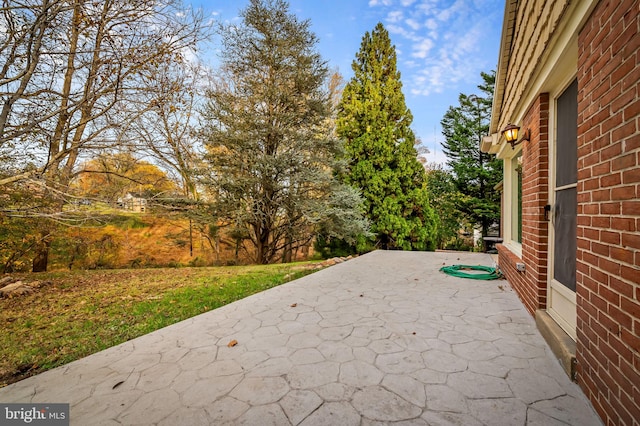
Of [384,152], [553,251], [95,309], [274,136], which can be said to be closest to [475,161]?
[384,152]

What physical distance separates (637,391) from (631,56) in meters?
1.45

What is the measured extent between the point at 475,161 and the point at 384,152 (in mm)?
4738

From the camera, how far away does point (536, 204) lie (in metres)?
2.87

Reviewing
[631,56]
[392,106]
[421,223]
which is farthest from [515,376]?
[392,106]

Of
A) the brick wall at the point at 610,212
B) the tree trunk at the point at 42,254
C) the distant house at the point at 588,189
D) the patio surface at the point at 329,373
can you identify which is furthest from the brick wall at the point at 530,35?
the tree trunk at the point at 42,254

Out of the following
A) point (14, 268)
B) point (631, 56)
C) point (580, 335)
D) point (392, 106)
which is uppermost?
point (392, 106)

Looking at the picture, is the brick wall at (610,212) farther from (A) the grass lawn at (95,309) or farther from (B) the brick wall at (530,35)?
(A) the grass lawn at (95,309)

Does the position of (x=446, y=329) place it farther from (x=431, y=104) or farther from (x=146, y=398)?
(x=431, y=104)

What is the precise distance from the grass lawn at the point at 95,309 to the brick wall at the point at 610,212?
362 centimetres

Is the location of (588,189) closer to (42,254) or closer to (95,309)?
(95,309)

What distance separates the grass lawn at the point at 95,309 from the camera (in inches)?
102

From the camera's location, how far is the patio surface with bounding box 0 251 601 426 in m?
1.63

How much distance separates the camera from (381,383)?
1.92m

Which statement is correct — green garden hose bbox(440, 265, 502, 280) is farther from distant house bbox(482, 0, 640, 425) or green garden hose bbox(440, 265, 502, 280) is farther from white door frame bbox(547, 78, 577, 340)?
white door frame bbox(547, 78, 577, 340)
